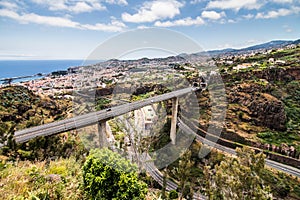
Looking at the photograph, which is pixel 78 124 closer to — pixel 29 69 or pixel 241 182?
pixel 241 182

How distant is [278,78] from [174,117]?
13.2 meters

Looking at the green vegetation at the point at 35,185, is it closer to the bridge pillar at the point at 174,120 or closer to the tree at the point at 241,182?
the tree at the point at 241,182

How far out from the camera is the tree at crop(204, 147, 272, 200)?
6.76m

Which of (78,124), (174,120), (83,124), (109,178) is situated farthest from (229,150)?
(109,178)

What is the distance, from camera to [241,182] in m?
7.14

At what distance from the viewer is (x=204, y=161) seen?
1409 centimetres

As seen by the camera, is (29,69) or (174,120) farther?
(29,69)

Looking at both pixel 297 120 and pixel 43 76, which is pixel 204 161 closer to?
pixel 297 120

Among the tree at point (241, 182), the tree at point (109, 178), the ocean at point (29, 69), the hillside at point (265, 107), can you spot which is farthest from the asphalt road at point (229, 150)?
the tree at point (109, 178)

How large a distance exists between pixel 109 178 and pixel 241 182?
19.5 ft

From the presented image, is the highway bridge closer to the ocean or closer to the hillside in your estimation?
the hillside

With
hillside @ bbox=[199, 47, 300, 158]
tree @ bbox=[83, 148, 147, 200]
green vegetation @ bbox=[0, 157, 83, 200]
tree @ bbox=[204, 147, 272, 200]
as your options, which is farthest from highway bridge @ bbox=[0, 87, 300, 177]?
tree @ bbox=[83, 148, 147, 200]

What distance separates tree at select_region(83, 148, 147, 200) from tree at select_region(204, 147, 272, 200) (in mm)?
5156

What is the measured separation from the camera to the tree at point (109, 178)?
270 cm
